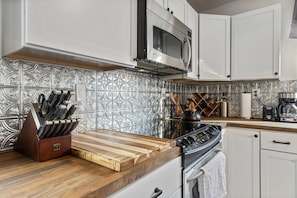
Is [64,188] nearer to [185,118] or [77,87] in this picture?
[77,87]

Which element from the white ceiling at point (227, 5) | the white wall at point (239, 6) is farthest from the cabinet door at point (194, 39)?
the white wall at point (239, 6)

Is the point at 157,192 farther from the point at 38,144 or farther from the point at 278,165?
the point at 278,165

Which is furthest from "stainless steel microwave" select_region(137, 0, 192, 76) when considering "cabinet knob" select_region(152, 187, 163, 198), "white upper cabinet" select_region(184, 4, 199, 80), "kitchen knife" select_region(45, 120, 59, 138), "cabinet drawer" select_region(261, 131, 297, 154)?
"cabinet drawer" select_region(261, 131, 297, 154)

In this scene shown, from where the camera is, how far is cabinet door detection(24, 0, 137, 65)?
73cm

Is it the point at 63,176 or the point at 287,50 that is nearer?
the point at 63,176

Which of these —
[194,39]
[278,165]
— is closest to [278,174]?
[278,165]

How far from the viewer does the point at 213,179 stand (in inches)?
49.6

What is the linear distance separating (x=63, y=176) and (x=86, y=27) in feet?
2.14

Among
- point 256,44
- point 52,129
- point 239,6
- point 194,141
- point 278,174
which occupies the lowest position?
point 278,174

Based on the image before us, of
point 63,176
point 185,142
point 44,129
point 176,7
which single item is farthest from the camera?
point 176,7

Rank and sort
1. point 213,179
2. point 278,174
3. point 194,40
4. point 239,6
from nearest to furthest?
point 213,179
point 278,174
point 194,40
point 239,6

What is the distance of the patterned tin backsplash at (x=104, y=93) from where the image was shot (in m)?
0.96

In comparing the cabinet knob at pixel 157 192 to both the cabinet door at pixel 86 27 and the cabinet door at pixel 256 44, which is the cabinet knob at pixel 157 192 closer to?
the cabinet door at pixel 86 27

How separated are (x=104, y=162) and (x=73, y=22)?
616 mm
